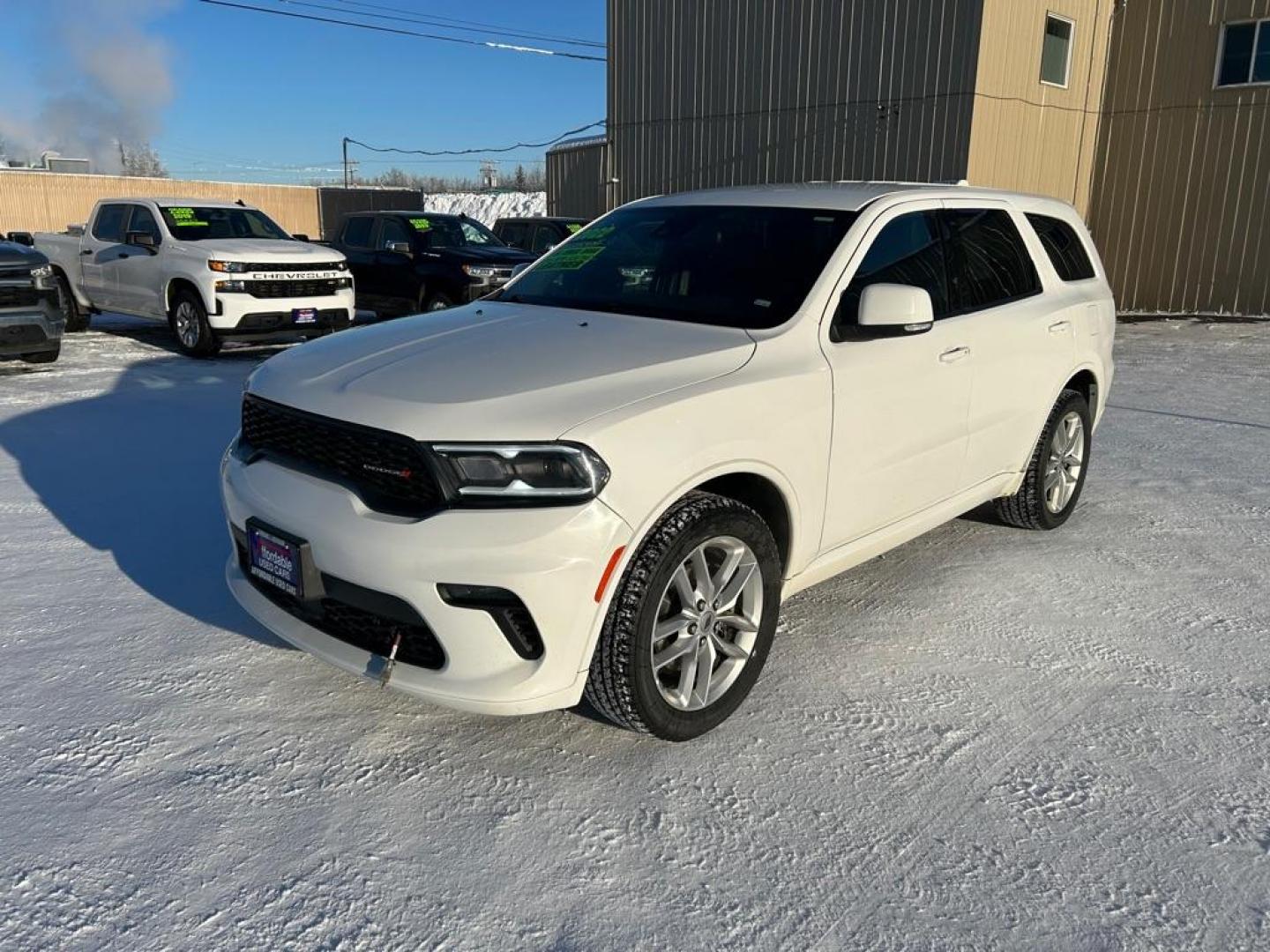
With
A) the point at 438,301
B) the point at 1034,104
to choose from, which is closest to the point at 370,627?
the point at 438,301

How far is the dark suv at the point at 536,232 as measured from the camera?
50.7 feet

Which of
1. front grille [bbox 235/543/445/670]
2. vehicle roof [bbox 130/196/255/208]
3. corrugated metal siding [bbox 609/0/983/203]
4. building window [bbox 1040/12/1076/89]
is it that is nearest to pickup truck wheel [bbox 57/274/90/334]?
vehicle roof [bbox 130/196/255/208]

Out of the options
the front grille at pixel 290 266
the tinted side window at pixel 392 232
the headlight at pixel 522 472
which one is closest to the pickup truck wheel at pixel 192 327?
the front grille at pixel 290 266

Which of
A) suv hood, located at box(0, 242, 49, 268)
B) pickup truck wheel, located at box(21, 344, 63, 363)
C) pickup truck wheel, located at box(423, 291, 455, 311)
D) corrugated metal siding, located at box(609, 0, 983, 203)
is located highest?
corrugated metal siding, located at box(609, 0, 983, 203)

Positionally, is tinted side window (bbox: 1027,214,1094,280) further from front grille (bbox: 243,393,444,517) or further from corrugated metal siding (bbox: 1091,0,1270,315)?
corrugated metal siding (bbox: 1091,0,1270,315)

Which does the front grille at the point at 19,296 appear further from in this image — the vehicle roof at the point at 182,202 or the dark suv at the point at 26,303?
the vehicle roof at the point at 182,202

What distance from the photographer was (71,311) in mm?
12797

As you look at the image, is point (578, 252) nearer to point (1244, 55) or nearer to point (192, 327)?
point (192, 327)

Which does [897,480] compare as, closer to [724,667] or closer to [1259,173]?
[724,667]

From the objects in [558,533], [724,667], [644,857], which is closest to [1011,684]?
[724,667]

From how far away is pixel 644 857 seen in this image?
2.65 metres

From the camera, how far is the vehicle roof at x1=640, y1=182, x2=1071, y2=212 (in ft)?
13.4

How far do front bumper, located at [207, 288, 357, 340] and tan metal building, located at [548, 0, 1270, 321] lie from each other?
896 centimetres

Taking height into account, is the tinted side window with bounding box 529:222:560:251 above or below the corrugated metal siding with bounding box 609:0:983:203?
below
